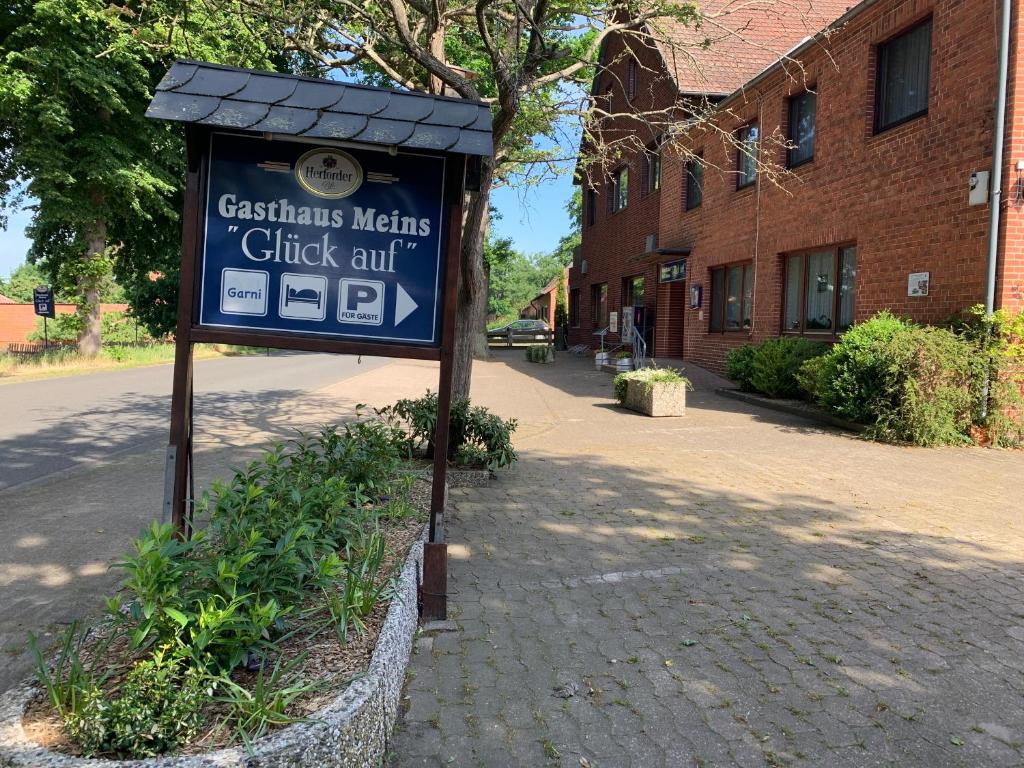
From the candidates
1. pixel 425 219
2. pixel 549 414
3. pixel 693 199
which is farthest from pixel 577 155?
pixel 693 199

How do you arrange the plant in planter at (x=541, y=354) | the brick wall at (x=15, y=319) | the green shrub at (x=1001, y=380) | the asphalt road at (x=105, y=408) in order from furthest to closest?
the brick wall at (x=15, y=319)
the plant in planter at (x=541, y=354)
the green shrub at (x=1001, y=380)
the asphalt road at (x=105, y=408)

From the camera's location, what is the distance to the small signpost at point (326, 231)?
11.4 ft

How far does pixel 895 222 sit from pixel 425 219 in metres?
9.26

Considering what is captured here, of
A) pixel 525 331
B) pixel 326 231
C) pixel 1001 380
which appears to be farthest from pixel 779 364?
pixel 525 331

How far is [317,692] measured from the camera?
2350 millimetres

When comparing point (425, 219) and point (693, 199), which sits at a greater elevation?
point (693, 199)

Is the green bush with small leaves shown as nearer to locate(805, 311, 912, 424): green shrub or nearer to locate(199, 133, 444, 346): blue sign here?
locate(199, 133, 444, 346): blue sign

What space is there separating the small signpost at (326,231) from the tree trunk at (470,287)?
114 inches

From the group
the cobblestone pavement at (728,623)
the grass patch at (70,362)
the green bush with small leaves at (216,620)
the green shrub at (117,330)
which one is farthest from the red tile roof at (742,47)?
the green shrub at (117,330)

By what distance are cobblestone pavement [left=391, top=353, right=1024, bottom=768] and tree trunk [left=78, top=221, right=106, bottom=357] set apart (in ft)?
72.3

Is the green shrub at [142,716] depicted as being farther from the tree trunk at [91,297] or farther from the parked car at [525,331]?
the parked car at [525,331]

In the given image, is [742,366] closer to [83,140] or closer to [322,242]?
[322,242]

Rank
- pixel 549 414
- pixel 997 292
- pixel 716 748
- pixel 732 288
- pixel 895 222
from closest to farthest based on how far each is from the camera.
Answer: pixel 716 748, pixel 997 292, pixel 895 222, pixel 549 414, pixel 732 288

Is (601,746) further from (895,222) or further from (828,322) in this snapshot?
(828,322)
